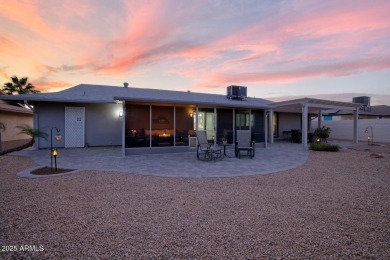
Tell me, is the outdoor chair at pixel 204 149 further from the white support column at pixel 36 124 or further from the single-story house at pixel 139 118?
the white support column at pixel 36 124

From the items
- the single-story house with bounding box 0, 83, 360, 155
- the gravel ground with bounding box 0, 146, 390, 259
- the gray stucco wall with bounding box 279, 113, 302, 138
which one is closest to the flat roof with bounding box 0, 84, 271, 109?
the single-story house with bounding box 0, 83, 360, 155

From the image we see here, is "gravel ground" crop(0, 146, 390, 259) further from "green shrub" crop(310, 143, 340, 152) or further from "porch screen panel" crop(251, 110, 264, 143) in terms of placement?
"porch screen panel" crop(251, 110, 264, 143)

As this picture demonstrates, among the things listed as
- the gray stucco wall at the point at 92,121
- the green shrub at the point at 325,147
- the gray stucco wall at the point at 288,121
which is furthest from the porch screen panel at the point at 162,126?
the gray stucco wall at the point at 288,121

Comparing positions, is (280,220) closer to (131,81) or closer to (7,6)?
(7,6)

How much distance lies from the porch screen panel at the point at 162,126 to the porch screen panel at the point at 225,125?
2.92 m

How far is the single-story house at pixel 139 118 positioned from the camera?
924 cm

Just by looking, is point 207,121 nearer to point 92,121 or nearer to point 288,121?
point 92,121

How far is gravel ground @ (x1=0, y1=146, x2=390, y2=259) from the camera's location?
2219mm

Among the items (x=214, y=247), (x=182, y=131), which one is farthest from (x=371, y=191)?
(x=182, y=131)

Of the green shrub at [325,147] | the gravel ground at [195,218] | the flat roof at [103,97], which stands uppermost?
the flat roof at [103,97]

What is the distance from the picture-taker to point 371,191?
4.38 metres

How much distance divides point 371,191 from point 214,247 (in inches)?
176

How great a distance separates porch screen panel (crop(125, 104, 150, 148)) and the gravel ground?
3.96m

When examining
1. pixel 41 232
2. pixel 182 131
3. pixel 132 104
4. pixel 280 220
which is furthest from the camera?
pixel 182 131
